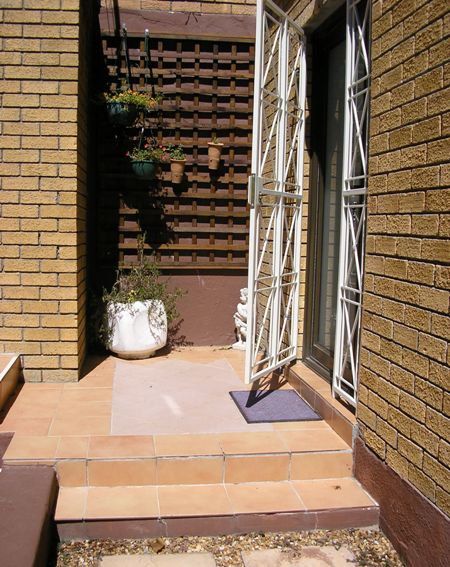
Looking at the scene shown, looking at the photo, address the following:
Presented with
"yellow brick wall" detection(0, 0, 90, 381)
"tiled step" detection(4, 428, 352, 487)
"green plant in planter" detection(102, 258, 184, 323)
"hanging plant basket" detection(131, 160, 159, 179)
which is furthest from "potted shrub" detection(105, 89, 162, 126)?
"tiled step" detection(4, 428, 352, 487)

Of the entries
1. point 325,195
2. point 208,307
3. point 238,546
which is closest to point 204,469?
point 238,546

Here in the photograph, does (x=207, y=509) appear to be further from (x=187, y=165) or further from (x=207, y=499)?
(x=187, y=165)

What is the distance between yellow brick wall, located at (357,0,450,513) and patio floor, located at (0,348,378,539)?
0.37m

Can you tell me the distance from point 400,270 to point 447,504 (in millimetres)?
937

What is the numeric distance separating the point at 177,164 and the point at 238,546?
326 centimetres

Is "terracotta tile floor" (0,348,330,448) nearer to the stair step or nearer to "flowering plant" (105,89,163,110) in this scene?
the stair step

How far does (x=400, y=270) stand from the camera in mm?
2695

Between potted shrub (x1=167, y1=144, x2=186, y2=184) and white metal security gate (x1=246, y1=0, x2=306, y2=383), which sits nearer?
white metal security gate (x1=246, y1=0, x2=306, y2=383)

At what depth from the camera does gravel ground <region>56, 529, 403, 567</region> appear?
8.75 ft

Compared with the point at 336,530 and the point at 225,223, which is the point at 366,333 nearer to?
the point at 336,530

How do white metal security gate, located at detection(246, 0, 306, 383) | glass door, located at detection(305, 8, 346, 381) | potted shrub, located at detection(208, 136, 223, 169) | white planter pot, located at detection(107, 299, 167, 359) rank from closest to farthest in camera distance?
white metal security gate, located at detection(246, 0, 306, 383) → glass door, located at detection(305, 8, 346, 381) → white planter pot, located at detection(107, 299, 167, 359) → potted shrub, located at detection(208, 136, 223, 169)

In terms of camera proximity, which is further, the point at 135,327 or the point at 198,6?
the point at 198,6

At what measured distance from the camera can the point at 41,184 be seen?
163 inches

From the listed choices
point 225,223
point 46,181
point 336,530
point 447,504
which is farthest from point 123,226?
point 447,504
